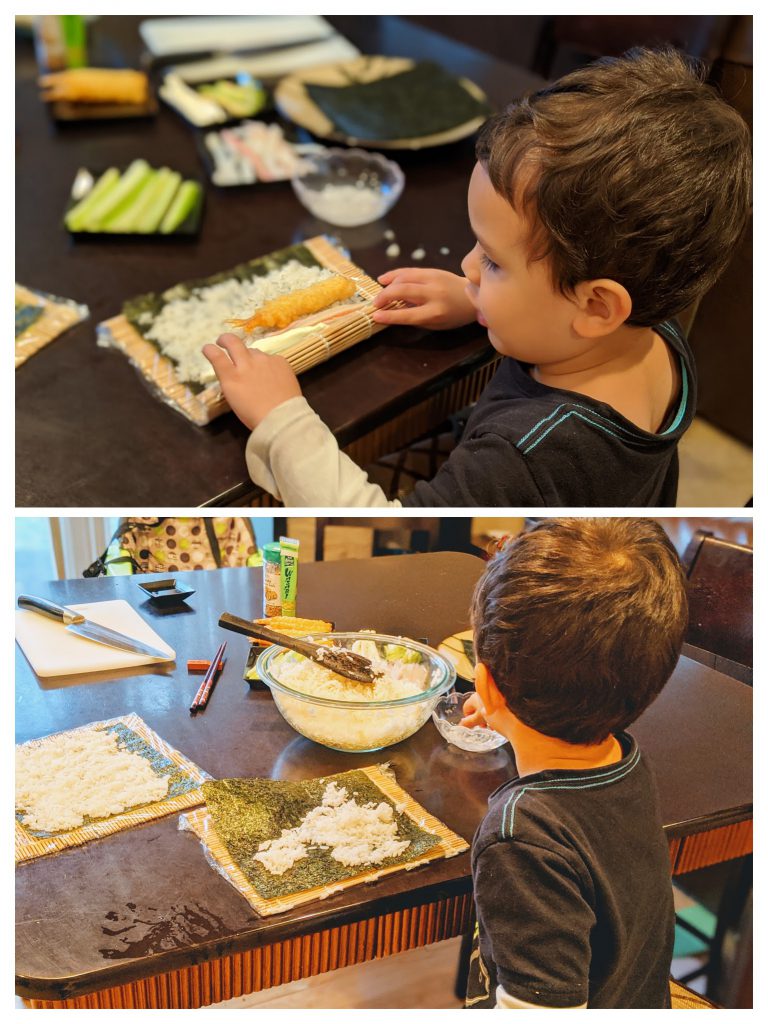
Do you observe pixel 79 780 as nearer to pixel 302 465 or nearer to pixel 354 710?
pixel 354 710

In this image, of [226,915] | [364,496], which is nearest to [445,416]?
[364,496]

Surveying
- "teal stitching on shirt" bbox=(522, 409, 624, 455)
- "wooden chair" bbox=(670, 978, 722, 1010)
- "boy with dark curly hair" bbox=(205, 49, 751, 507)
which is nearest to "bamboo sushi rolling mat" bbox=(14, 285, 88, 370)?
"boy with dark curly hair" bbox=(205, 49, 751, 507)

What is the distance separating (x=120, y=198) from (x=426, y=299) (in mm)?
615

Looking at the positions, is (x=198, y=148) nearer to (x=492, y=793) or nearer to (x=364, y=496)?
(x=364, y=496)

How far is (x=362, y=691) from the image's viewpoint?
1032mm

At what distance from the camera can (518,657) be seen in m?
0.97

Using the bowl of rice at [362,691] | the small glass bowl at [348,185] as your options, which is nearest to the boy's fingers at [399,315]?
the small glass bowl at [348,185]

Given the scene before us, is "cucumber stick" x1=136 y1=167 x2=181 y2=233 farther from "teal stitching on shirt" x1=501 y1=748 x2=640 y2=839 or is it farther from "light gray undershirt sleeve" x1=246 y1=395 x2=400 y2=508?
"teal stitching on shirt" x1=501 y1=748 x2=640 y2=839

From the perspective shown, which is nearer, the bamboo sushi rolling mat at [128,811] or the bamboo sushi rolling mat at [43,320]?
the bamboo sushi rolling mat at [128,811]

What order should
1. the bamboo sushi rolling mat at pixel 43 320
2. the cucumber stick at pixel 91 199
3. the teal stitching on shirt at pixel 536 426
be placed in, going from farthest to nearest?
the cucumber stick at pixel 91 199
the bamboo sushi rolling mat at pixel 43 320
the teal stitching on shirt at pixel 536 426

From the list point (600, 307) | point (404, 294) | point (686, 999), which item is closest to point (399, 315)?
point (404, 294)

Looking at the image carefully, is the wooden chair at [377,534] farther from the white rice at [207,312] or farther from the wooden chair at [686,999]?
the wooden chair at [686,999]

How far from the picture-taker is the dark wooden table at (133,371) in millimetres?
1245

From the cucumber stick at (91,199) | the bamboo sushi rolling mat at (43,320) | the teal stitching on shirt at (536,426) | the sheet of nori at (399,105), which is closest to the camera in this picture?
the teal stitching on shirt at (536,426)
